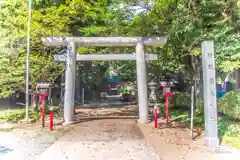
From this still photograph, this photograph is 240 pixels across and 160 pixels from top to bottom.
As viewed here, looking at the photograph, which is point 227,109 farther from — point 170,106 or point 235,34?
point 170,106

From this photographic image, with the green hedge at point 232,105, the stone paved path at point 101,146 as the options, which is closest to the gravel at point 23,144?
the stone paved path at point 101,146

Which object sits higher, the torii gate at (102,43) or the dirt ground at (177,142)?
the torii gate at (102,43)

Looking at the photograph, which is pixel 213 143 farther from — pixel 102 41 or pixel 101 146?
pixel 102 41

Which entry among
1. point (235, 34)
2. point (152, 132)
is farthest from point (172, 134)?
point (235, 34)

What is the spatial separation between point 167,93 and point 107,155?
162 inches

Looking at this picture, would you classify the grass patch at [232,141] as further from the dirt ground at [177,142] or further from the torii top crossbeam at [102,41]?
the torii top crossbeam at [102,41]

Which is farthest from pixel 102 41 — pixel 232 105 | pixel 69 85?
pixel 232 105

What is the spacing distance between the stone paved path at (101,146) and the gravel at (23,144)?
0.29 meters

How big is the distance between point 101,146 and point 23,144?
7.10 feet

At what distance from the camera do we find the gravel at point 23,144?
5438mm

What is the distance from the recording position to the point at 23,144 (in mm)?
6449

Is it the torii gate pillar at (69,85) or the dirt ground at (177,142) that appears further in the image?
the torii gate pillar at (69,85)

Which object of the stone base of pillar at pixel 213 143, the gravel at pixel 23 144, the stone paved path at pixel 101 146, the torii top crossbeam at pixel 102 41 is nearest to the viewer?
the stone paved path at pixel 101 146

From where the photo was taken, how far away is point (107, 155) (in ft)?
17.5
